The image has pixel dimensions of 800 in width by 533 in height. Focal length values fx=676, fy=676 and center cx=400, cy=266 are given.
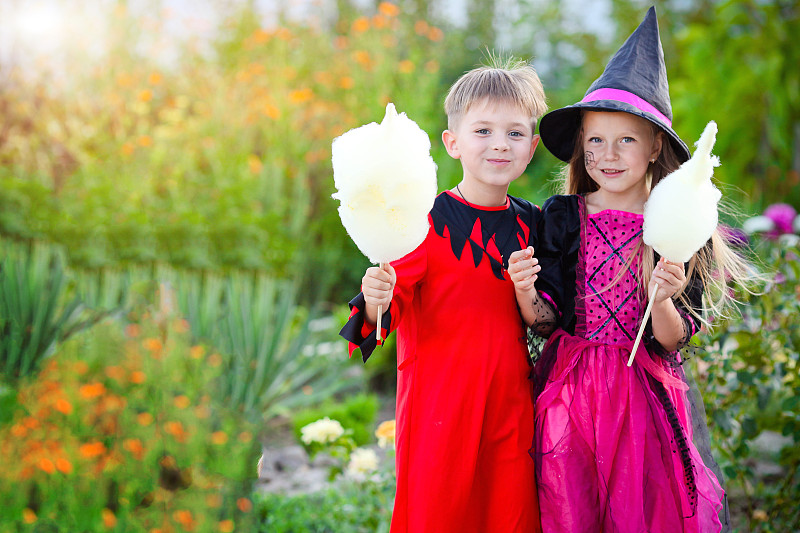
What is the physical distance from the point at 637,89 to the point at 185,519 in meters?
1.92

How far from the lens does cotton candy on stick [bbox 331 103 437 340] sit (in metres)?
1.51

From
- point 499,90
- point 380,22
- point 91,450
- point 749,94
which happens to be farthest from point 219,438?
point 749,94

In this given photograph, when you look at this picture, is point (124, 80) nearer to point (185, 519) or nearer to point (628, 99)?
point (185, 519)

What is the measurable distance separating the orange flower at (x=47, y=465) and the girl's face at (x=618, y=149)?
6.62ft

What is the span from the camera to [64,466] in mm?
2359

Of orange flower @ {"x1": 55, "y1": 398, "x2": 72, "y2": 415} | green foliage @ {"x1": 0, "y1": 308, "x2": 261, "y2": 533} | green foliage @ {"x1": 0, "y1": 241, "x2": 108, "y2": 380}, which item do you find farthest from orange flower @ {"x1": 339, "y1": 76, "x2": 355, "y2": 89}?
orange flower @ {"x1": 55, "y1": 398, "x2": 72, "y2": 415}

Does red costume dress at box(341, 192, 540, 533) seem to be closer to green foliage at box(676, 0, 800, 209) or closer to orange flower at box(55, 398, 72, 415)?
orange flower at box(55, 398, 72, 415)

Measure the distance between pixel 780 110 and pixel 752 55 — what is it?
0.64 m

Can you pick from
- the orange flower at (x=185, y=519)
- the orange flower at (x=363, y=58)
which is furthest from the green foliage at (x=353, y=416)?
the orange flower at (x=363, y=58)

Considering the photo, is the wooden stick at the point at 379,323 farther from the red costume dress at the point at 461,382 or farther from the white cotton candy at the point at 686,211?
the white cotton candy at the point at 686,211

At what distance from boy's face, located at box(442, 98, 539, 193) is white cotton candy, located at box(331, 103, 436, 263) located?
0.22 m

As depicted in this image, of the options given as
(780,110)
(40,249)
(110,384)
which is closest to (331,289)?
(40,249)

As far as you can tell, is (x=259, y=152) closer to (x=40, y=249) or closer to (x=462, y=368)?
(x=40, y=249)

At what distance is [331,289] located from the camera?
536cm
